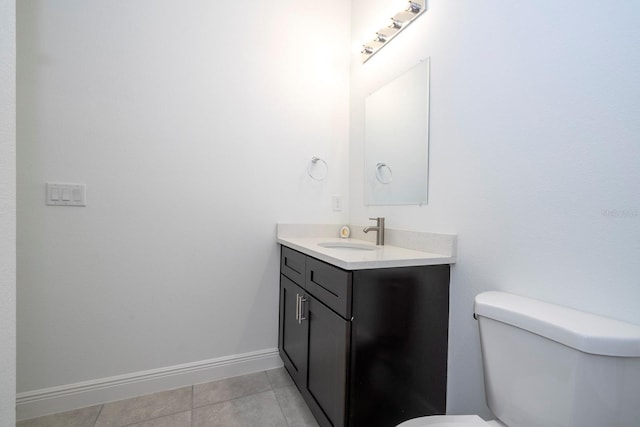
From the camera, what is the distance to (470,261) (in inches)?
44.1

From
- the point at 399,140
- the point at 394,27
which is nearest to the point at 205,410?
the point at 399,140

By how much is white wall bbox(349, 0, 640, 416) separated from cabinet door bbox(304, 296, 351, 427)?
53 centimetres

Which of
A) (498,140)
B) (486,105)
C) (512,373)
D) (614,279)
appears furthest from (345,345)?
(486,105)

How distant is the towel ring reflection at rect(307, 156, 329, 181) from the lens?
6.22ft

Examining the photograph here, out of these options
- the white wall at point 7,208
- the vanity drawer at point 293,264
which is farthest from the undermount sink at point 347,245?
the white wall at point 7,208

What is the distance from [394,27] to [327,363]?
5.79 ft

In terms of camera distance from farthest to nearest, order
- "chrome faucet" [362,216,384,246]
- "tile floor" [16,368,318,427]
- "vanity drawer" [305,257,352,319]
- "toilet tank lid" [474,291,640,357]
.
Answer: "chrome faucet" [362,216,384,246] < "tile floor" [16,368,318,427] < "vanity drawer" [305,257,352,319] < "toilet tank lid" [474,291,640,357]

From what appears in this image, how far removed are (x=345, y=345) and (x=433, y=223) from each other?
702mm

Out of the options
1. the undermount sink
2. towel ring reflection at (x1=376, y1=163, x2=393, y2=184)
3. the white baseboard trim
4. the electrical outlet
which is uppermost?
towel ring reflection at (x1=376, y1=163, x2=393, y2=184)

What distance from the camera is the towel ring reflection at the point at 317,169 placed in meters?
1.90

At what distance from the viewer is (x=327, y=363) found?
1123mm

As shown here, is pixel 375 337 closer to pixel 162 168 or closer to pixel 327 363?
pixel 327 363

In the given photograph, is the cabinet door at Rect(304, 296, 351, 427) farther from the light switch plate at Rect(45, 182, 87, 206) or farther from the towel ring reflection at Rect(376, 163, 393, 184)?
the light switch plate at Rect(45, 182, 87, 206)

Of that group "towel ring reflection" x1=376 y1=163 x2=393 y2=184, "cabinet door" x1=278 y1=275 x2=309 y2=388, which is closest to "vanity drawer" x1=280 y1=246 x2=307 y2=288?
"cabinet door" x1=278 y1=275 x2=309 y2=388
